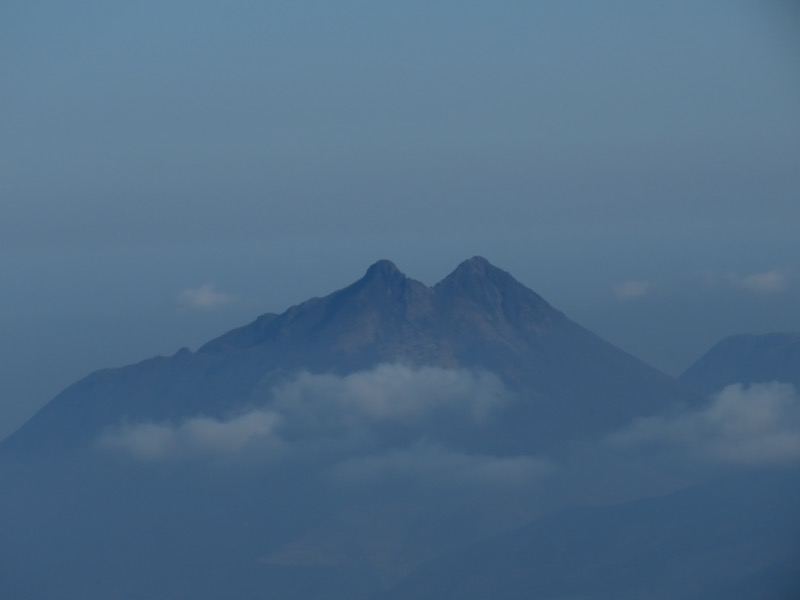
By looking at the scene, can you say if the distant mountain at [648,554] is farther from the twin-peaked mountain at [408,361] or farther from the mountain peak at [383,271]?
the mountain peak at [383,271]

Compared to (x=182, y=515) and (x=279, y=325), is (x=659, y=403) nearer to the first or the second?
(x=279, y=325)

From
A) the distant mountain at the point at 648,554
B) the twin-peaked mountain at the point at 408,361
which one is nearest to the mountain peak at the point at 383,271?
the twin-peaked mountain at the point at 408,361

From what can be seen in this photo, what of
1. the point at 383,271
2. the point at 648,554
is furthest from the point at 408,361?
the point at 648,554

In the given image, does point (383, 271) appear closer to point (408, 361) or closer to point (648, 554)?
point (408, 361)

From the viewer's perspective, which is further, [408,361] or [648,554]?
[408,361]

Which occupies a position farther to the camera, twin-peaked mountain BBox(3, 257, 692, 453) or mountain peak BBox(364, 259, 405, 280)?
mountain peak BBox(364, 259, 405, 280)

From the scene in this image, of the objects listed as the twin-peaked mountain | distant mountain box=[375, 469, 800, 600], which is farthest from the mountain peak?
distant mountain box=[375, 469, 800, 600]

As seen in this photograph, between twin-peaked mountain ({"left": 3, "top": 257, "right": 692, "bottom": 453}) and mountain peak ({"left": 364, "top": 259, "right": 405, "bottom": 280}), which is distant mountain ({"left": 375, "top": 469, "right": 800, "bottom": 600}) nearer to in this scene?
twin-peaked mountain ({"left": 3, "top": 257, "right": 692, "bottom": 453})
